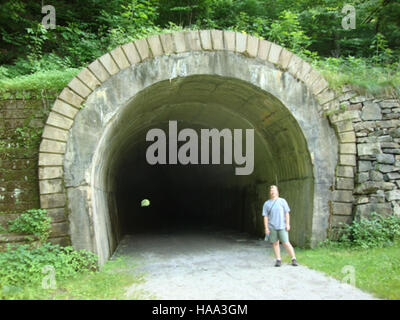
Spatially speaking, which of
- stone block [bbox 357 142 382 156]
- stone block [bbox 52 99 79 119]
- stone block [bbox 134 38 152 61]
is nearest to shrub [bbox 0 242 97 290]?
stone block [bbox 52 99 79 119]

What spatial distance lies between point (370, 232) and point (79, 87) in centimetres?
613

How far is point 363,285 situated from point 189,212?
47.4 ft

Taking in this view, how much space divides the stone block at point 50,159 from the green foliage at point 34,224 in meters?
0.77

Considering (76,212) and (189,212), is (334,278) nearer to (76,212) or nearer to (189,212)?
(76,212)

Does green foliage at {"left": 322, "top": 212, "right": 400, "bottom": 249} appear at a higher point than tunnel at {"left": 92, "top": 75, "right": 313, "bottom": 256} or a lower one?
lower

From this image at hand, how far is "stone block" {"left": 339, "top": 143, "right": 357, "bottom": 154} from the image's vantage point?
705 cm

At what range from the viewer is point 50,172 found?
577 centimetres

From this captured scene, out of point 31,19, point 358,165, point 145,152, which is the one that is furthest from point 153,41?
point 145,152

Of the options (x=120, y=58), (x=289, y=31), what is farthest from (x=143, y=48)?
(x=289, y=31)

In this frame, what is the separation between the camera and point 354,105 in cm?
732

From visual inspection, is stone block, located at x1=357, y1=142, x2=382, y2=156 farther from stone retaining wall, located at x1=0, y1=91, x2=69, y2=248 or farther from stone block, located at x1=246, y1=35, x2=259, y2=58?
stone retaining wall, located at x1=0, y1=91, x2=69, y2=248

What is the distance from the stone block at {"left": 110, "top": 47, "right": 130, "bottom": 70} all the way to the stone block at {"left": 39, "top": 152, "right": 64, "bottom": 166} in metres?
1.89
